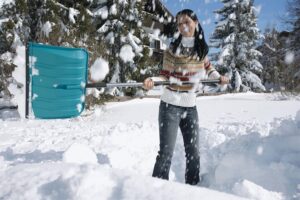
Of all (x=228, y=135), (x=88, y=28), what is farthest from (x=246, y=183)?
(x=88, y=28)

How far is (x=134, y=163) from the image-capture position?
4832 millimetres

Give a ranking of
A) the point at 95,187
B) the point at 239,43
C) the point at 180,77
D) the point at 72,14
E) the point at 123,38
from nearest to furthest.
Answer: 1. the point at 95,187
2. the point at 180,77
3. the point at 72,14
4. the point at 123,38
5. the point at 239,43

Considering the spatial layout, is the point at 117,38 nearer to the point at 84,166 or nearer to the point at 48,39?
the point at 48,39

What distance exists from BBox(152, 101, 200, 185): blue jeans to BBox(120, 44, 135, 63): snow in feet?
43.9

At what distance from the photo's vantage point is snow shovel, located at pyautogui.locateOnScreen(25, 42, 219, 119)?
15.8 ft

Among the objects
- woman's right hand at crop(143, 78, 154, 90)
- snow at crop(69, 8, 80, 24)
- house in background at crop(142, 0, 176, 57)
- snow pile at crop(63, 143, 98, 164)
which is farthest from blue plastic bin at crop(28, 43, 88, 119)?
house in background at crop(142, 0, 176, 57)

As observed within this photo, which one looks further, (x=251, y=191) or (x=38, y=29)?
(x=38, y=29)

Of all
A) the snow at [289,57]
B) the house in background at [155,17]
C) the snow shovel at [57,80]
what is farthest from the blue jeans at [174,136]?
the house in background at [155,17]

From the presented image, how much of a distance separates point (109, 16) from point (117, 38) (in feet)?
3.16

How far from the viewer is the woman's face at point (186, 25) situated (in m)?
3.56

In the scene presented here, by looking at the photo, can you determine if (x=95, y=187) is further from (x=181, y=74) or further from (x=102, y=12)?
(x=102, y=12)

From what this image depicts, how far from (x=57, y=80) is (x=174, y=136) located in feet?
6.61

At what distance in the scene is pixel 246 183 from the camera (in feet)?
11.7

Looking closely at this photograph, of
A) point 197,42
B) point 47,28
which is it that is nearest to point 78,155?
point 197,42
